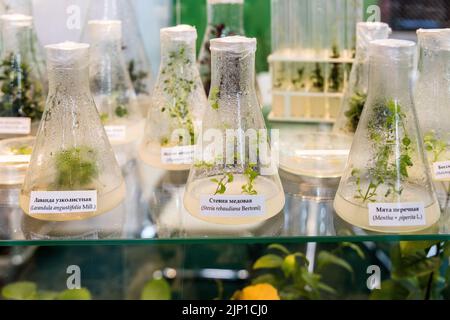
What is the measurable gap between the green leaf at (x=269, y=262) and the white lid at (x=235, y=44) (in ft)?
1.59

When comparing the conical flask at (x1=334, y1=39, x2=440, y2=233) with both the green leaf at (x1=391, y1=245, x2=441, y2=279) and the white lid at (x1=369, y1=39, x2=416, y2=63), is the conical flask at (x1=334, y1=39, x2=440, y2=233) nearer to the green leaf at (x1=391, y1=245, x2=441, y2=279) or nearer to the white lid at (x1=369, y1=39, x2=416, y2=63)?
the white lid at (x1=369, y1=39, x2=416, y2=63)

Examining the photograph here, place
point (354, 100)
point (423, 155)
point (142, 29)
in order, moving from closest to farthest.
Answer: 1. point (423, 155)
2. point (354, 100)
3. point (142, 29)

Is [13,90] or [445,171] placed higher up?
[13,90]

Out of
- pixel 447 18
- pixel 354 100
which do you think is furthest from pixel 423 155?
pixel 447 18

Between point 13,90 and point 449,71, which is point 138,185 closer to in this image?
point 13,90

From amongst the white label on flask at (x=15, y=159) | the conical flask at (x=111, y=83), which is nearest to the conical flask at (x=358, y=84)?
the conical flask at (x=111, y=83)

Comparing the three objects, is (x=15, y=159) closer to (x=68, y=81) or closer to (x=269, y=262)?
(x=68, y=81)

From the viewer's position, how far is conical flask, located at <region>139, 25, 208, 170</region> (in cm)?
89

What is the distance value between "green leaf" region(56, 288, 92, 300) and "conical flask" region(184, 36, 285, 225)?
322 millimetres

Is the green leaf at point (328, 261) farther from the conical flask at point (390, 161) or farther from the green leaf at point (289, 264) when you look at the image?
the conical flask at point (390, 161)

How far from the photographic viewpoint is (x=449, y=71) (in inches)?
33.0

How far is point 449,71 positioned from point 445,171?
0.50ft

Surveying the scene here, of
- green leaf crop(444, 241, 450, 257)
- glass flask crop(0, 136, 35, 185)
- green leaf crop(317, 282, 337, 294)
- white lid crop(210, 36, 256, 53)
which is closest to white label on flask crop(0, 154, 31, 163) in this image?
glass flask crop(0, 136, 35, 185)

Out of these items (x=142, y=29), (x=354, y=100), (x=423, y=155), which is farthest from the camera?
(x=142, y=29)
